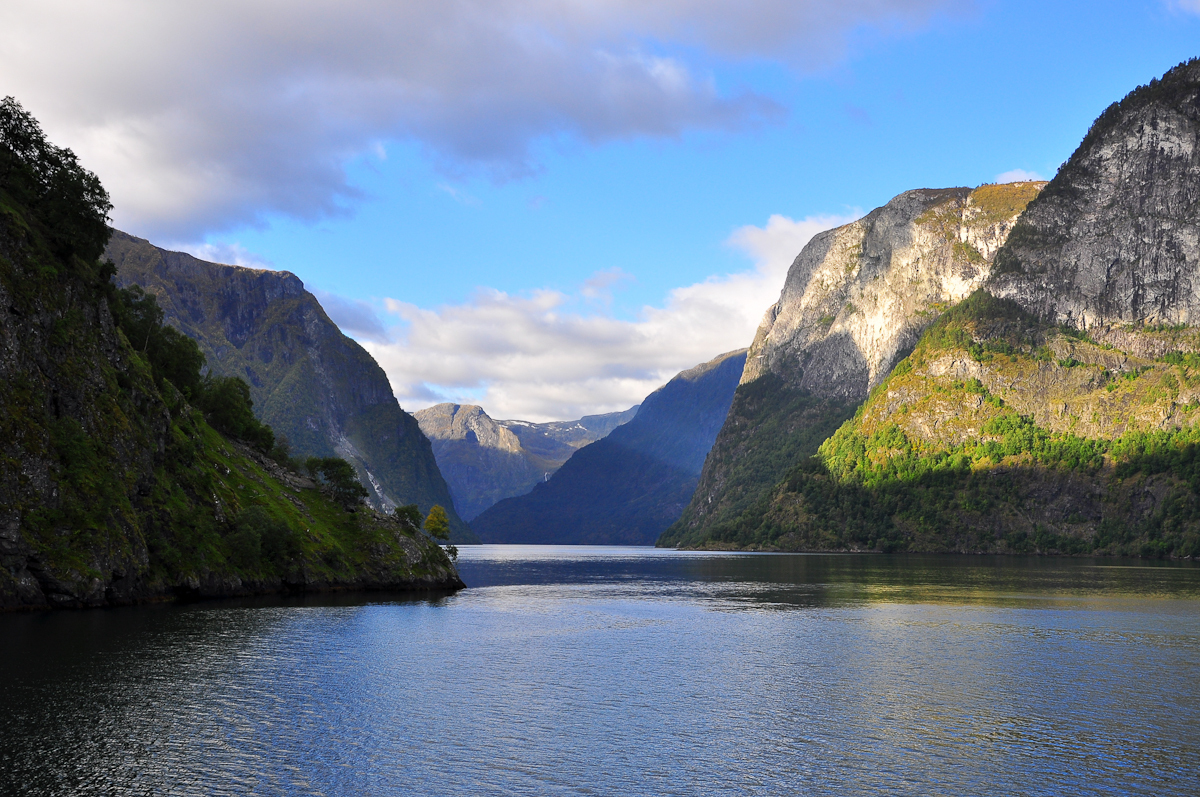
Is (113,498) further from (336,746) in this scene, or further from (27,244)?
(336,746)

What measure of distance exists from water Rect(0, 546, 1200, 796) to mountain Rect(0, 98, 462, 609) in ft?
29.4

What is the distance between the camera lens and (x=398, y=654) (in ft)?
268

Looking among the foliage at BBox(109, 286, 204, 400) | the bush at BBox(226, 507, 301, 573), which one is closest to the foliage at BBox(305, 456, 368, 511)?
the bush at BBox(226, 507, 301, 573)

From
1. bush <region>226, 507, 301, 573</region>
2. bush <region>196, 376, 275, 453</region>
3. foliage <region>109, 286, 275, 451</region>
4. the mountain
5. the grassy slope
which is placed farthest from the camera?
bush <region>196, 376, 275, 453</region>

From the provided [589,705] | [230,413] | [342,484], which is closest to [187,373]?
[230,413]

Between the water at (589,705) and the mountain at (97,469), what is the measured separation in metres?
8.95

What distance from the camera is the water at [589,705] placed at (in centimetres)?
4500

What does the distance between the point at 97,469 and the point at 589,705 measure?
254ft

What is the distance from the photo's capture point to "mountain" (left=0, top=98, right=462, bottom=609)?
321ft

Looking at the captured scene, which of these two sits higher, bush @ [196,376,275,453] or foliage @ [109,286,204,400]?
foliage @ [109,286,204,400]

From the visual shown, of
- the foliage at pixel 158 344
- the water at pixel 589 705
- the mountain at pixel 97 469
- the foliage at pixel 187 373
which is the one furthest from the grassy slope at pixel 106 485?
the foliage at pixel 187 373

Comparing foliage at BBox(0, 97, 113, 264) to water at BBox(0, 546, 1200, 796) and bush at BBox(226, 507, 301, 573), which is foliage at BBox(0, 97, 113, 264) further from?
water at BBox(0, 546, 1200, 796)

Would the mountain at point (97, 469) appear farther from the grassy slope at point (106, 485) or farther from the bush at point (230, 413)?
the bush at point (230, 413)

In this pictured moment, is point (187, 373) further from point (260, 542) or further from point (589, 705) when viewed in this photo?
point (589, 705)
